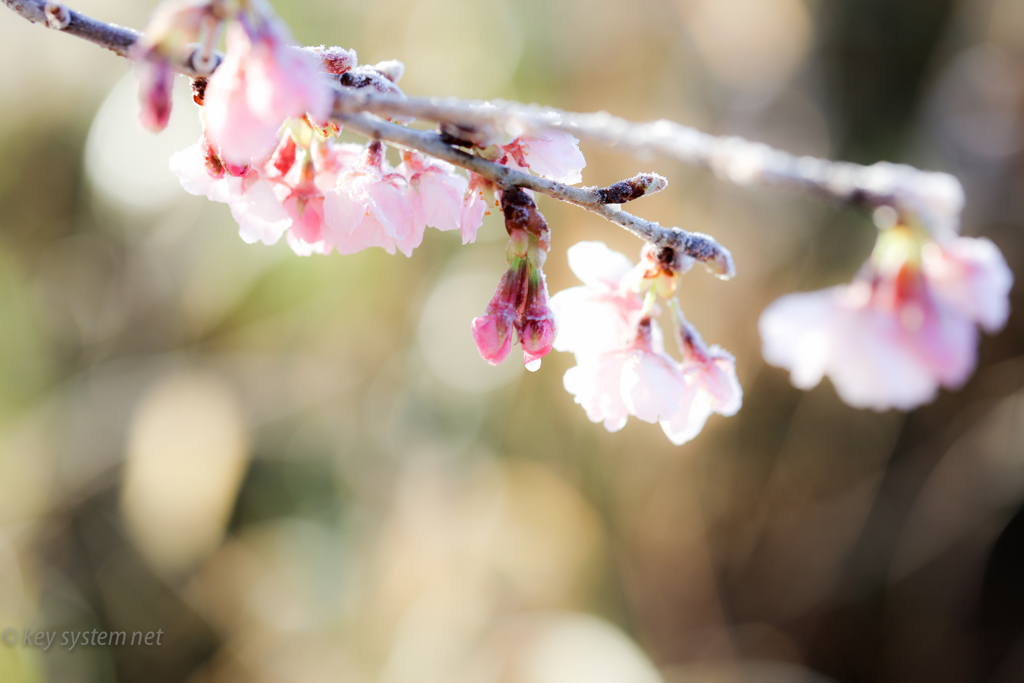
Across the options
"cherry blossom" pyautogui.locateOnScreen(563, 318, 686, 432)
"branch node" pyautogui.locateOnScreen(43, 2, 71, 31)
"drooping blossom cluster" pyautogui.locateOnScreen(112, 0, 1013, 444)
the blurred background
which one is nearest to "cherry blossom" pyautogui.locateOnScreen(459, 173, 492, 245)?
"drooping blossom cluster" pyautogui.locateOnScreen(112, 0, 1013, 444)

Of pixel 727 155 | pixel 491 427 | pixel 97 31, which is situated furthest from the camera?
pixel 491 427

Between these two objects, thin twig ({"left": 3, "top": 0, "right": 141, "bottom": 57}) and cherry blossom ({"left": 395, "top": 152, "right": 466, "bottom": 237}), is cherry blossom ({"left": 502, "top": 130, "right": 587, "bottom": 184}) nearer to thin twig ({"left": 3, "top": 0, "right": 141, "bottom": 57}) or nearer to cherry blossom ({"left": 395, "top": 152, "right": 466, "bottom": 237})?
cherry blossom ({"left": 395, "top": 152, "right": 466, "bottom": 237})

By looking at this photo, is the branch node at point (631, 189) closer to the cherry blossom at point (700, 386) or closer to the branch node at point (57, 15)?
the cherry blossom at point (700, 386)

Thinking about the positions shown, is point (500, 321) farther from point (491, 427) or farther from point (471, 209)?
point (491, 427)

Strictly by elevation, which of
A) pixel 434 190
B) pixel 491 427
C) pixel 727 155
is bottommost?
pixel 727 155

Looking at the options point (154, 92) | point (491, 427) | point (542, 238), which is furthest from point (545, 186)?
point (491, 427)

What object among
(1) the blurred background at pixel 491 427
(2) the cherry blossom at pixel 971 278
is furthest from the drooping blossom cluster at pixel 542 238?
(1) the blurred background at pixel 491 427
